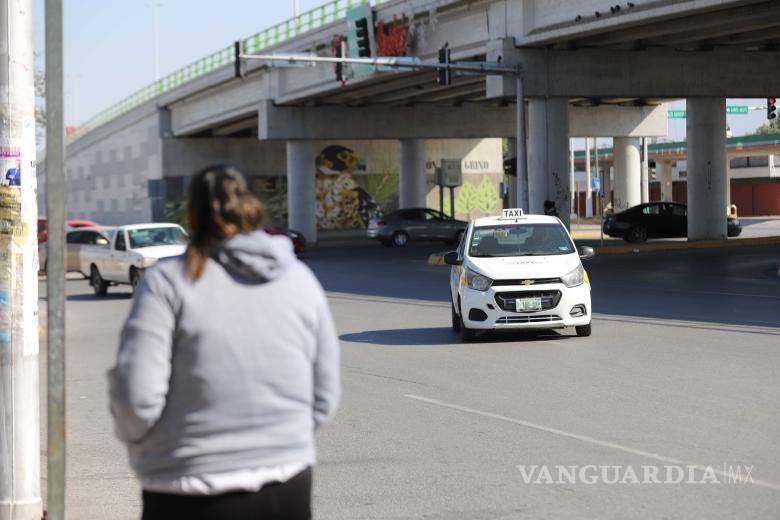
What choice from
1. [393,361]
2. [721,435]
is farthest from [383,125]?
[721,435]

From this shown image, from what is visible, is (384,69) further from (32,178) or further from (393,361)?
(32,178)

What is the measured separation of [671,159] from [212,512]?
9897 centimetres

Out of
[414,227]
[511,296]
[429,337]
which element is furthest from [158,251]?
[414,227]

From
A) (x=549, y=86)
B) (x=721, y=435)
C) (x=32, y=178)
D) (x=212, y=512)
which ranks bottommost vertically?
(x=721, y=435)

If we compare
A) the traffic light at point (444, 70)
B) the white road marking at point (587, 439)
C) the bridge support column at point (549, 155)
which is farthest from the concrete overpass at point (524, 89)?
the white road marking at point (587, 439)

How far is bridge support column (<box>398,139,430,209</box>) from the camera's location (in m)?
63.5

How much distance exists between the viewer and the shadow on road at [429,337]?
16.7 meters

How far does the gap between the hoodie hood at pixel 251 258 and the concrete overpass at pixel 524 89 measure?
27.5 meters

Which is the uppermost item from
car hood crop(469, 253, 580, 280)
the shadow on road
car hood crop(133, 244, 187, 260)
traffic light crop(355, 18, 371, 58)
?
traffic light crop(355, 18, 371, 58)

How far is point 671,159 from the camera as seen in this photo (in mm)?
99688

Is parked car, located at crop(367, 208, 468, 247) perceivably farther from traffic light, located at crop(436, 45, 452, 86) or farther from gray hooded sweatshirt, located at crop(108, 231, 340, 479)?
gray hooded sweatshirt, located at crop(108, 231, 340, 479)

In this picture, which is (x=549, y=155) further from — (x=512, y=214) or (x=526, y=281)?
(x=526, y=281)

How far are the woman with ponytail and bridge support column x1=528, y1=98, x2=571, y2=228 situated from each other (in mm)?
37020

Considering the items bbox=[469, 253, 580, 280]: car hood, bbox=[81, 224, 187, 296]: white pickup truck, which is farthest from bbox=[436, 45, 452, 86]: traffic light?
bbox=[469, 253, 580, 280]: car hood
